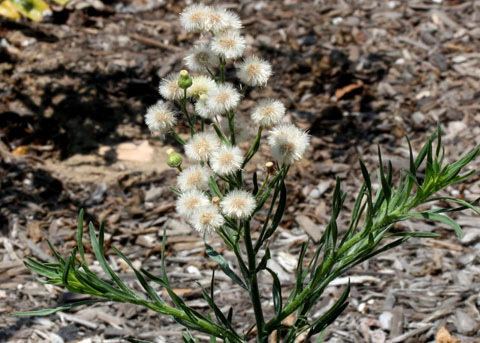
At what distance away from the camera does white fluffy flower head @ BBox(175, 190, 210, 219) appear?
224 centimetres

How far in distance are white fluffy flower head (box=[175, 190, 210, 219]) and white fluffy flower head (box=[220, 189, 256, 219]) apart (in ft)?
0.17

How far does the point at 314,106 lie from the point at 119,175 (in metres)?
1.40

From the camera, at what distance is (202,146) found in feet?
7.42

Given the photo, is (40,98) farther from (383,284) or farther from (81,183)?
(383,284)

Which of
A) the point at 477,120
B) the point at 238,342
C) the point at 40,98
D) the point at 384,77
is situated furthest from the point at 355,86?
the point at 238,342

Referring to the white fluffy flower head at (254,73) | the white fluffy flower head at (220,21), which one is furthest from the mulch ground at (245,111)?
the white fluffy flower head at (220,21)

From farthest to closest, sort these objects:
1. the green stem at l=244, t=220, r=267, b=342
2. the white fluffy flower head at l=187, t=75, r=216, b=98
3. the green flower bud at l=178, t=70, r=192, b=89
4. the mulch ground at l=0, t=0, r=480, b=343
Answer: the mulch ground at l=0, t=0, r=480, b=343 < the green stem at l=244, t=220, r=267, b=342 < the white fluffy flower head at l=187, t=75, r=216, b=98 < the green flower bud at l=178, t=70, r=192, b=89

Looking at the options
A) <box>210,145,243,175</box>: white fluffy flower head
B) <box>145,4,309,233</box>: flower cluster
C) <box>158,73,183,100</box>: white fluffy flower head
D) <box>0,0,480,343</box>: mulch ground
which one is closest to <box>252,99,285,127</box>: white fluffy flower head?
<box>145,4,309,233</box>: flower cluster

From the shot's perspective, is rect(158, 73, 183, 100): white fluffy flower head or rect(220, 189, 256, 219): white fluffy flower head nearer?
rect(220, 189, 256, 219): white fluffy flower head

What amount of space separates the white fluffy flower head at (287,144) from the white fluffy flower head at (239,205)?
14 cm

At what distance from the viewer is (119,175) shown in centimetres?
482

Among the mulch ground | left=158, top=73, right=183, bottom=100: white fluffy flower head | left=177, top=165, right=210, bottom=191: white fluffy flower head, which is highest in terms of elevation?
the mulch ground

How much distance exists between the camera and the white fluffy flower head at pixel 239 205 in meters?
2.21

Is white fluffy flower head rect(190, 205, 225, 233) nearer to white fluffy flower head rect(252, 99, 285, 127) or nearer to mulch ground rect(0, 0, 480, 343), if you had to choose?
white fluffy flower head rect(252, 99, 285, 127)
